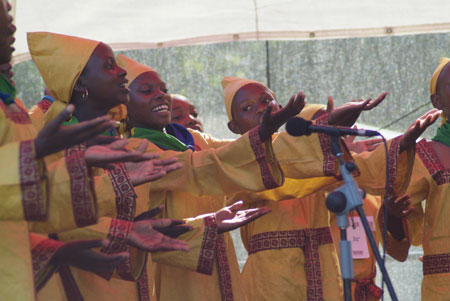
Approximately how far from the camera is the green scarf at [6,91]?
9.37 ft

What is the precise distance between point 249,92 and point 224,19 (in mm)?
1019

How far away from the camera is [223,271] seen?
4.13 meters

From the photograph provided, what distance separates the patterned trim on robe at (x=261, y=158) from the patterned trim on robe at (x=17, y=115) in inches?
47.3

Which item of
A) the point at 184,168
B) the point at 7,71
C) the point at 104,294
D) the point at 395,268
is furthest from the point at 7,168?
the point at 395,268

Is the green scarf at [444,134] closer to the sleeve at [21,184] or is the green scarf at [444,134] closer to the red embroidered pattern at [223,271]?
the red embroidered pattern at [223,271]

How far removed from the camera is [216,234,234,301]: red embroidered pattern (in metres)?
4.09

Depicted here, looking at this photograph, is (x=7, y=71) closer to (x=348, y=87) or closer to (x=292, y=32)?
(x=292, y=32)

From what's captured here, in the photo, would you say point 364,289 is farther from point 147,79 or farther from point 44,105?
point 44,105

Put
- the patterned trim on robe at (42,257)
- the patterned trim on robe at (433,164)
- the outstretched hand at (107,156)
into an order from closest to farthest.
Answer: the outstretched hand at (107,156) < the patterned trim on robe at (42,257) < the patterned trim on robe at (433,164)

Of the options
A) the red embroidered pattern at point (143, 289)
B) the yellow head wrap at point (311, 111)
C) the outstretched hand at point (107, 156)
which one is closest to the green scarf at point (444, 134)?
the yellow head wrap at point (311, 111)

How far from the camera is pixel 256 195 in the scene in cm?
469

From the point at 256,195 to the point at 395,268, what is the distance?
281 centimetres

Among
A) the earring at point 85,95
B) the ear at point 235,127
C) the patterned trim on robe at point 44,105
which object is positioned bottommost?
the ear at point 235,127

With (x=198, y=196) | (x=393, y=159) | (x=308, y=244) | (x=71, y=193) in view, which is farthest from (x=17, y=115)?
(x=308, y=244)
